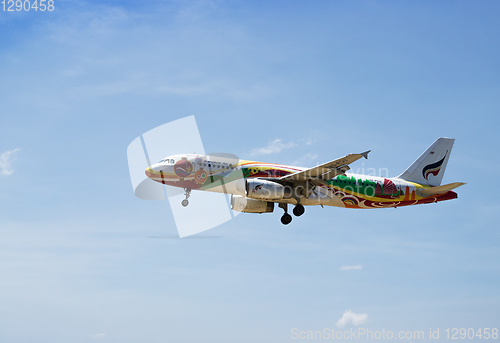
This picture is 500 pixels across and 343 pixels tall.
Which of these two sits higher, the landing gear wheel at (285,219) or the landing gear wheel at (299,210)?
the landing gear wheel at (299,210)

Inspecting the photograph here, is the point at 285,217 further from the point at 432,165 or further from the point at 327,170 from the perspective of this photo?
the point at 432,165

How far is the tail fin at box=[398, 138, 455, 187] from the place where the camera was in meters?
43.5

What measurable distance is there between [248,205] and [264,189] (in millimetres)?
4870

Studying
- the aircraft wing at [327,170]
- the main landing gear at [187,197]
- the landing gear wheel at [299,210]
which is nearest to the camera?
the aircraft wing at [327,170]

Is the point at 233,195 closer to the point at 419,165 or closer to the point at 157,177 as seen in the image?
the point at 157,177

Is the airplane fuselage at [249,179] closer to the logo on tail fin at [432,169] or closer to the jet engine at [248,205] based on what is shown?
the jet engine at [248,205]

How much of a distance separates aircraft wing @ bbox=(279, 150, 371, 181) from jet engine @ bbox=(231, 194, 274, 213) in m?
4.00

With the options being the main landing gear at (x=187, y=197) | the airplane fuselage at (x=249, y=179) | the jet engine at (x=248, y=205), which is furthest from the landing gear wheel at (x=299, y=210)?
the main landing gear at (x=187, y=197)

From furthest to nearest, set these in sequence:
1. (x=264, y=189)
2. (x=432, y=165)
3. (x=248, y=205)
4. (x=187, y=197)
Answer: (x=432, y=165)
(x=248, y=205)
(x=187, y=197)
(x=264, y=189)

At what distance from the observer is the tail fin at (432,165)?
43469mm

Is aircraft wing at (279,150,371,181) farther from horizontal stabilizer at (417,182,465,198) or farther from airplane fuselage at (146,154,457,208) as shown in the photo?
horizontal stabilizer at (417,182,465,198)

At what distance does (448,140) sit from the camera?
44.8 meters

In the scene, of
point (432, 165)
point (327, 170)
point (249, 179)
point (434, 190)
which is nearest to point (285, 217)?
point (249, 179)

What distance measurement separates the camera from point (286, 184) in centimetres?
3909
